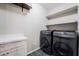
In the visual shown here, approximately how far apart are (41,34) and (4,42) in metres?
0.53

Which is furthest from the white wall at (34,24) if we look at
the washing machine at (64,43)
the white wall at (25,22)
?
the washing machine at (64,43)

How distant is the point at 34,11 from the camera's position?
110 cm

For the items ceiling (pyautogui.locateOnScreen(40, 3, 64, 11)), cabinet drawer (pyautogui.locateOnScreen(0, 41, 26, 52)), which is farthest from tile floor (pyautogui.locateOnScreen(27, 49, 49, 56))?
ceiling (pyautogui.locateOnScreen(40, 3, 64, 11))

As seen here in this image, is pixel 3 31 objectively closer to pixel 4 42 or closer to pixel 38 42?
pixel 4 42

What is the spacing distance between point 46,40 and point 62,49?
0.90 feet

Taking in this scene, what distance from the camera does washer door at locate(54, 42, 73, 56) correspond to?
98 centimetres

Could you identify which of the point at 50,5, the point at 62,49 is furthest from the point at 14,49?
the point at 50,5

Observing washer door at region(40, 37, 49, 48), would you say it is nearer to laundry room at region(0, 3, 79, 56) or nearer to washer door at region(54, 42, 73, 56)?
laundry room at region(0, 3, 79, 56)

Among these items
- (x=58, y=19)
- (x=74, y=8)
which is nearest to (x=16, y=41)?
(x=58, y=19)

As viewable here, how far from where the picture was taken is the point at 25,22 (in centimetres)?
106

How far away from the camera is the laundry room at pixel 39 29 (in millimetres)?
944

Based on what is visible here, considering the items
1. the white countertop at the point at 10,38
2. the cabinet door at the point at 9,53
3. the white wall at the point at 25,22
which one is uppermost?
the white wall at the point at 25,22

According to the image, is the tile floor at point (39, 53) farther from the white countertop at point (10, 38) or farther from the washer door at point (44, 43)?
the white countertop at point (10, 38)

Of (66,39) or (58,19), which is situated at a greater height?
(58,19)
